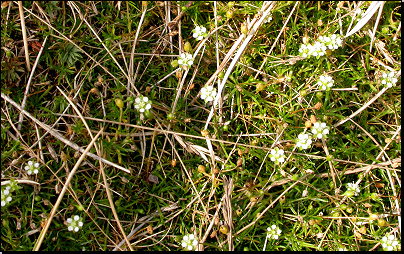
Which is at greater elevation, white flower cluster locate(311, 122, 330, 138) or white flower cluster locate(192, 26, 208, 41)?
white flower cluster locate(192, 26, 208, 41)

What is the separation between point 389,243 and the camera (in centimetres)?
223

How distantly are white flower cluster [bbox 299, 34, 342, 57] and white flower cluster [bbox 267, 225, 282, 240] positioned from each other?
49.7 inches

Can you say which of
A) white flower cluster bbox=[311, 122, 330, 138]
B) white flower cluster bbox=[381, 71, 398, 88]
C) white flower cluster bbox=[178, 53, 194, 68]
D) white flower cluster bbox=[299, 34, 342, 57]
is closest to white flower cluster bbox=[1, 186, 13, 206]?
white flower cluster bbox=[178, 53, 194, 68]

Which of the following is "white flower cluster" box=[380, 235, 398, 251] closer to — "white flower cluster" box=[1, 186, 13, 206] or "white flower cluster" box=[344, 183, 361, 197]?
"white flower cluster" box=[344, 183, 361, 197]

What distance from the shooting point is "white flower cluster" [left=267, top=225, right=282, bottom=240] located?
224 cm

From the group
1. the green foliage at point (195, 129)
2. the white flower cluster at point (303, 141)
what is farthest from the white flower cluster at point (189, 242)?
the white flower cluster at point (303, 141)

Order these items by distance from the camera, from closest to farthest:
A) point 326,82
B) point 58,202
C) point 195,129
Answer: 1. point 58,202
2. point 326,82
3. point 195,129

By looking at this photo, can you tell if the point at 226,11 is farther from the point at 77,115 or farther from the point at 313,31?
the point at 77,115

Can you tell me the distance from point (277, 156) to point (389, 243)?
3.25 feet

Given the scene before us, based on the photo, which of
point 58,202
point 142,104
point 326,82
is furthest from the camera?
point 326,82

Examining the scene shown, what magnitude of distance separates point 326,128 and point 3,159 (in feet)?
7.41

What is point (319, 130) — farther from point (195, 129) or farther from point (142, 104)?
point (142, 104)

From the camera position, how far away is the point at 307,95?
8.07ft

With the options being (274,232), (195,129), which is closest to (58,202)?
(195,129)
